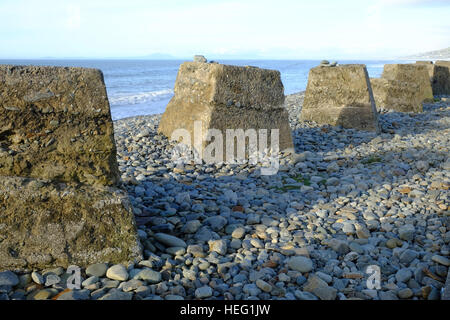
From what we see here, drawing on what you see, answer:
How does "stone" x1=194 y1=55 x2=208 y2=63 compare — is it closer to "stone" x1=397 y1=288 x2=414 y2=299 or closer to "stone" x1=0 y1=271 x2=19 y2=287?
"stone" x1=0 y1=271 x2=19 y2=287

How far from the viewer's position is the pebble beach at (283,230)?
2316 millimetres

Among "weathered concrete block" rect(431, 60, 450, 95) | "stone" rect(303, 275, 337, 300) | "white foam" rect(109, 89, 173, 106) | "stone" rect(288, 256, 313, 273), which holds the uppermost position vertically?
"weathered concrete block" rect(431, 60, 450, 95)

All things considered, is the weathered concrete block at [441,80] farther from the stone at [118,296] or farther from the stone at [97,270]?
the stone at [118,296]

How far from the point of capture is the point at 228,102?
519cm

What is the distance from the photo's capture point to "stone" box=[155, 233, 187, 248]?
2811 millimetres

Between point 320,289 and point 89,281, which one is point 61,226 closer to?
point 89,281

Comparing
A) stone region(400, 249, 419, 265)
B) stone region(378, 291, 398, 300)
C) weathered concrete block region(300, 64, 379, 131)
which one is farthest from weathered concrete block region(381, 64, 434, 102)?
stone region(378, 291, 398, 300)

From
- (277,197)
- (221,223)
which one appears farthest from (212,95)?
(221,223)

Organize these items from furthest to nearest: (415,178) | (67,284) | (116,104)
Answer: (116,104)
(415,178)
(67,284)

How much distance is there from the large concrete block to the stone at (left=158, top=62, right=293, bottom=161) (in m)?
2.58

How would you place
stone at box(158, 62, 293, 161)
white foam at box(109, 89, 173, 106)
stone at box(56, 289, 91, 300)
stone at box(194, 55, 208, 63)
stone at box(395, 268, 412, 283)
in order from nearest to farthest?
stone at box(56, 289, 91, 300) → stone at box(395, 268, 412, 283) → stone at box(158, 62, 293, 161) → stone at box(194, 55, 208, 63) → white foam at box(109, 89, 173, 106)

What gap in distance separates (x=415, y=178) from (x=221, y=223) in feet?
7.92

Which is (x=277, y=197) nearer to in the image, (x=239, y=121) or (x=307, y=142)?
(x=239, y=121)
